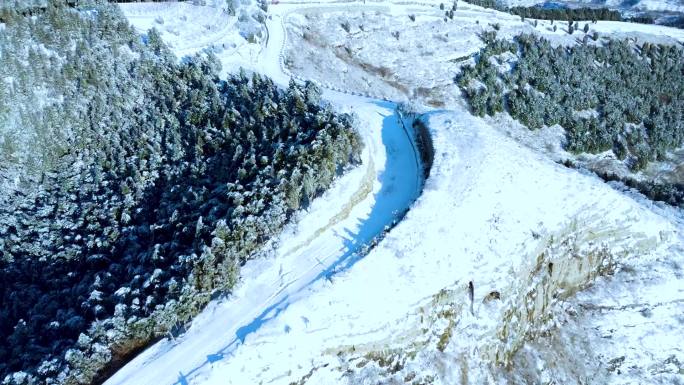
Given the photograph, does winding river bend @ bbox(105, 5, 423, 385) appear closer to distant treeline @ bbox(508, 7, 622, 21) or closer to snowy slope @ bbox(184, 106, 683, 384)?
snowy slope @ bbox(184, 106, 683, 384)

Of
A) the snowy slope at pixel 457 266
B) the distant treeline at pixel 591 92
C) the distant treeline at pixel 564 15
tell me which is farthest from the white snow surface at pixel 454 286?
the distant treeline at pixel 564 15

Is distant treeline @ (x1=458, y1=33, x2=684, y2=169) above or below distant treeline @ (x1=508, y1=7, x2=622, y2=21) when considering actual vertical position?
below

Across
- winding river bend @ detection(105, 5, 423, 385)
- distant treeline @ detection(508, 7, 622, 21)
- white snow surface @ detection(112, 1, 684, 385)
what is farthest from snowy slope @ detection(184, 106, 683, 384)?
Result: distant treeline @ detection(508, 7, 622, 21)

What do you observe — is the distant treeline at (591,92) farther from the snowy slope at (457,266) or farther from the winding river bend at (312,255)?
the winding river bend at (312,255)

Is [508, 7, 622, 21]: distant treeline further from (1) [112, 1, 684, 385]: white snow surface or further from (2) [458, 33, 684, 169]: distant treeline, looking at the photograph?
(1) [112, 1, 684, 385]: white snow surface

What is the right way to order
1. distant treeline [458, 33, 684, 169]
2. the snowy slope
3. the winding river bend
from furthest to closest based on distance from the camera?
distant treeline [458, 33, 684, 169] → the snowy slope → the winding river bend

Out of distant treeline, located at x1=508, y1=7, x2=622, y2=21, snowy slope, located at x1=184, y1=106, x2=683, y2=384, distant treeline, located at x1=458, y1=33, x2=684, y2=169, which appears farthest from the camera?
distant treeline, located at x1=508, y1=7, x2=622, y2=21

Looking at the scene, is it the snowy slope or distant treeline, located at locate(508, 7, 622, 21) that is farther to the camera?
distant treeline, located at locate(508, 7, 622, 21)
